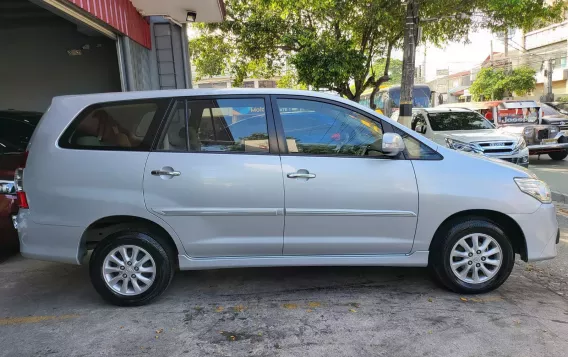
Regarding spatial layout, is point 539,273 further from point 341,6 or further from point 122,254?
point 341,6

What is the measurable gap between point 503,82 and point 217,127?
35.2 metres

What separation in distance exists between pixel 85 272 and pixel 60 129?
1.69 metres

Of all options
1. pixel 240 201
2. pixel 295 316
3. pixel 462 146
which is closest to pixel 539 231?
pixel 295 316

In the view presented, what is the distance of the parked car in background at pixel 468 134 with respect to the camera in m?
8.73

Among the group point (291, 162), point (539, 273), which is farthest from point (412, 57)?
point (291, 162)

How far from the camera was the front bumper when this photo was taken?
354 cm

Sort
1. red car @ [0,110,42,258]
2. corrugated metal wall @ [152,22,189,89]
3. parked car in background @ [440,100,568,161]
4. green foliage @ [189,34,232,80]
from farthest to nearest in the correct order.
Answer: green foliage @ [189,34,232,80] → parked car in background @ [440,100,568,161] → corrugated metal wall @ [152,22,189,89] → red car @ [0,110,42,258]

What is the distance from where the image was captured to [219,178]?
3414mm

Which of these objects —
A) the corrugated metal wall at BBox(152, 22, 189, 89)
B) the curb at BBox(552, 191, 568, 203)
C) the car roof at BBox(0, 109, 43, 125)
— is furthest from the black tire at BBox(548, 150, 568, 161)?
the car roof at BBox(0, 109, 43, 125)

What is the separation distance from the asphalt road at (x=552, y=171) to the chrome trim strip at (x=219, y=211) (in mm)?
6703

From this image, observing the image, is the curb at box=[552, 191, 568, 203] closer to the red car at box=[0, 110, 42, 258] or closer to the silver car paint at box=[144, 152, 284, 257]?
the silver car paint at box=[144, 152, 284, 257]

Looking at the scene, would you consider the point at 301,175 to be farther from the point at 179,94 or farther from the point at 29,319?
the point at 29,319

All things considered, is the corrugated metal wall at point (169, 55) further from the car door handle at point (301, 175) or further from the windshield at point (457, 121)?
the car door handle at point (301, 175)

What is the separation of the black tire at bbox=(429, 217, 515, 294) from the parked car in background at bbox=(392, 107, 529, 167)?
4.76 m
